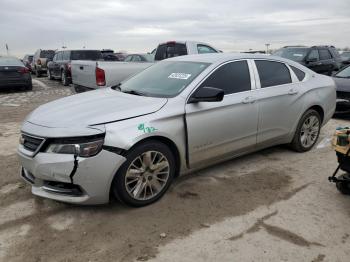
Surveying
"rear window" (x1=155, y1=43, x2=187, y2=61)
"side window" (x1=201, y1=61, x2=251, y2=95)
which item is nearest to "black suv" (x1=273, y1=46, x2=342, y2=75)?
"rear window" (x1=155, y1=43, x2=187, y2=61)

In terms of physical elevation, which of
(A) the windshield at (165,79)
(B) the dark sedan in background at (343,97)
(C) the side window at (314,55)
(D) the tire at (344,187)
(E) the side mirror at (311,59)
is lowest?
(D) the tire at (344,187)

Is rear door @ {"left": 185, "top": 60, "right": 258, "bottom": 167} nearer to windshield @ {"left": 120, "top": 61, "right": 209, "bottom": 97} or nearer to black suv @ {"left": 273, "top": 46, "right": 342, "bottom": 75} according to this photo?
windshield @ {"left": 120, "top": 61, "right": 209, "bottom": 97}

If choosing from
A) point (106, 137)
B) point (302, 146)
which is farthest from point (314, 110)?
point (106, 137)

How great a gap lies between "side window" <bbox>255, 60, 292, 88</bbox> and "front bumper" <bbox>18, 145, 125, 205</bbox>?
2.47 m

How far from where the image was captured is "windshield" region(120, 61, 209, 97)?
4203 millimetres

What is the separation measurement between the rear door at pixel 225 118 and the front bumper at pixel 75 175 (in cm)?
103

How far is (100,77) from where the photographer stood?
7.46 meters

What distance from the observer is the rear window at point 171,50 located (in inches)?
415

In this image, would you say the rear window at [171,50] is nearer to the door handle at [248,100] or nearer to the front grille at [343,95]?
the front grille at [343,95]

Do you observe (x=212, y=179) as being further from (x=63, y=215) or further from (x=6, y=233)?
(x=6, y=233)

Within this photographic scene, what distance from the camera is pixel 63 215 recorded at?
361 centimetres

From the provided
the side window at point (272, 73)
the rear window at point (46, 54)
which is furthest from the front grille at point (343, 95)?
the rear window at point (46, 54)

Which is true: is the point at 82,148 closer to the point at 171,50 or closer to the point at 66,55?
the point at 171,50

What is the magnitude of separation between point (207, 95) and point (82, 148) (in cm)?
148
